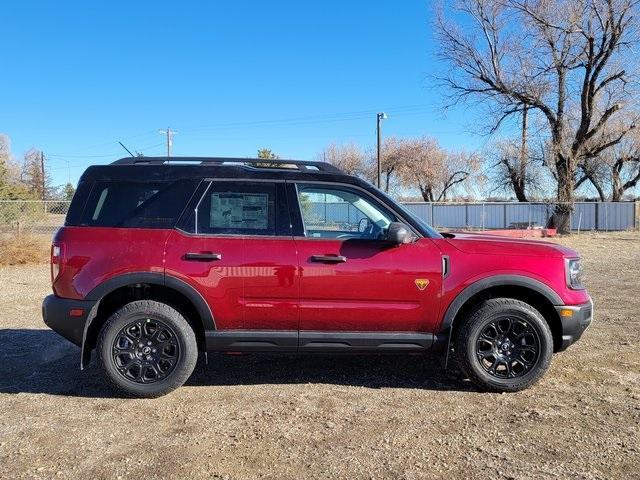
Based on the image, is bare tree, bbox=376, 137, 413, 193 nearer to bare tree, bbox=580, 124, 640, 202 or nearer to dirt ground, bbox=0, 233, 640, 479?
bare tree, bbox=580, 124, 640, 202

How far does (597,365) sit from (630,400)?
3.21 ft

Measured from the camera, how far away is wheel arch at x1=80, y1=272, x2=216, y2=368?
458 centimetres

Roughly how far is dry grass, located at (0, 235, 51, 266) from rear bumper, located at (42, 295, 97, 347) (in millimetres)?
10484

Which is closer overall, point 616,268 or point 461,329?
point 461,329

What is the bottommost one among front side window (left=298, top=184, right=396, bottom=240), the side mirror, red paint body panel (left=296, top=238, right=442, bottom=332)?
red paint body panel (left=296, top=238, right=442, bottom=332)

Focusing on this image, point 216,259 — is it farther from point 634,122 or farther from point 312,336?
point 634,122

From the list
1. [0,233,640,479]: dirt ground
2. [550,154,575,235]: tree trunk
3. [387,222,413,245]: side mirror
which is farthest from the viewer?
[550,154,575,235]: tree trunk

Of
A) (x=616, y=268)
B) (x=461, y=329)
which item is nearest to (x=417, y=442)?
(x=461, y=329)

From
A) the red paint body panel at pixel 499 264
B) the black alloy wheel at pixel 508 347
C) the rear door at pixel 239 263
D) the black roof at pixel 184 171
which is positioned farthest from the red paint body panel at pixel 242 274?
the black alloy wheel at pixel 508 347

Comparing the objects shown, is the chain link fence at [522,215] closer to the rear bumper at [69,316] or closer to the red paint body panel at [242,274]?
the red paint body panel at [242,274]

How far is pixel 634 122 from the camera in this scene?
101 feet

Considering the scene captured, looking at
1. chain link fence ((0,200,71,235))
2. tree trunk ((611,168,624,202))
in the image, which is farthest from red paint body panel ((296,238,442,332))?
tree trunk ((611,168,624,202))

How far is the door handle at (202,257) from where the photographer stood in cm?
458

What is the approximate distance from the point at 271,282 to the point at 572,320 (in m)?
2.56
